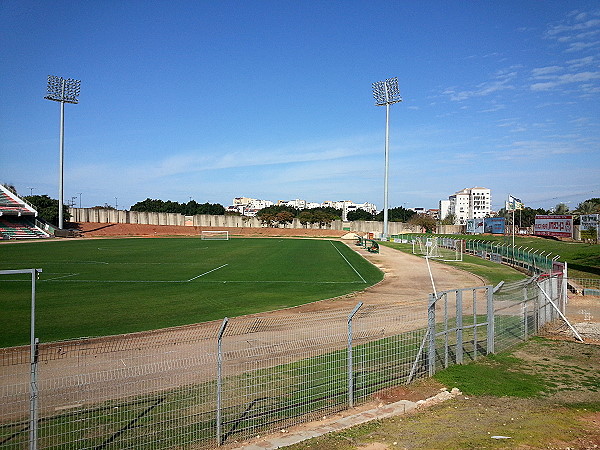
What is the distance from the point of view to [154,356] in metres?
10.2

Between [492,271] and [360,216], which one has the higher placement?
[360,216]

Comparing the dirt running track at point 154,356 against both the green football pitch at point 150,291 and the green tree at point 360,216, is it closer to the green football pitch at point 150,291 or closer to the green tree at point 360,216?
the green football pitch at point 150,291

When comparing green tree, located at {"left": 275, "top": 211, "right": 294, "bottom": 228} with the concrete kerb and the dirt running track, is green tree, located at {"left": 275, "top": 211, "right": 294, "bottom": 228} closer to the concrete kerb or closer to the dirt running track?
the dirt running track

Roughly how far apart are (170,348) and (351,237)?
79.2 meters

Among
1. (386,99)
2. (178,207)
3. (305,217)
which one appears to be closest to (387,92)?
(386,99)

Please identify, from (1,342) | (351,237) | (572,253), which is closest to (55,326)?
(1,342)

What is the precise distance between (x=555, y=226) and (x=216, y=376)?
69919 millimetres

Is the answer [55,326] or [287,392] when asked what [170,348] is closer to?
[287,392]

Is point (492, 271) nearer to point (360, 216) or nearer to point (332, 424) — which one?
point (332, 424)

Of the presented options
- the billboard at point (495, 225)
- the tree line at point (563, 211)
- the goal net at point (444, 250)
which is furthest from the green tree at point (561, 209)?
the goal net at point (444, 250)

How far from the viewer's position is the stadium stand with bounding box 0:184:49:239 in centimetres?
7406

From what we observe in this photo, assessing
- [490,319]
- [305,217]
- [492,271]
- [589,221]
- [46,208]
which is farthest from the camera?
[305,217]

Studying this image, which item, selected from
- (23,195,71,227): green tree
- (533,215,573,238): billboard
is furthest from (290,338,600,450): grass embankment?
(23,195,71,227): green tree

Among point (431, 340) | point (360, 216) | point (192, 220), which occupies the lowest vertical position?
point (431, 340)
